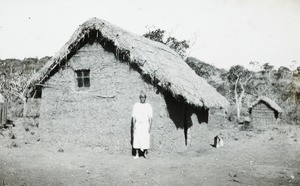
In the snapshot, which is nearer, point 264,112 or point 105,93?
point 105,93

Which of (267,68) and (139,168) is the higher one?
(267,68)

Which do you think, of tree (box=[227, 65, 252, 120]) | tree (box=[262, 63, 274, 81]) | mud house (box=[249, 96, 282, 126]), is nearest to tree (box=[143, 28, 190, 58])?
mud house (box=[249, 96, 282, 126])

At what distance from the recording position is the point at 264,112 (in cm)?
3055

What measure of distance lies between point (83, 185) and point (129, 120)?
3792 mm

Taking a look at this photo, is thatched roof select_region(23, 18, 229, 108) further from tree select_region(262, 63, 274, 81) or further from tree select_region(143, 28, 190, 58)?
tree select_region(262, 63, 274, 81)

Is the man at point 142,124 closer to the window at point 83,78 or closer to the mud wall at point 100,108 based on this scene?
the mud wall at point 100,108

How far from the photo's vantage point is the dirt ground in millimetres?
7075

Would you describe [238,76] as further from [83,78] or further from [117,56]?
[117,56]

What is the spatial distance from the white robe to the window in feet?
7.74

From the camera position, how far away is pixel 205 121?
13.9 m

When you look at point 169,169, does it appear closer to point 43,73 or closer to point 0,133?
point 43,73

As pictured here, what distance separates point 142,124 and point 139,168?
1616 mm

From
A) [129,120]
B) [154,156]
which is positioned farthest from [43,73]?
[154,156]

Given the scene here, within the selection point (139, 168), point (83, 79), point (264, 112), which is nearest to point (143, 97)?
point (139, 168)
